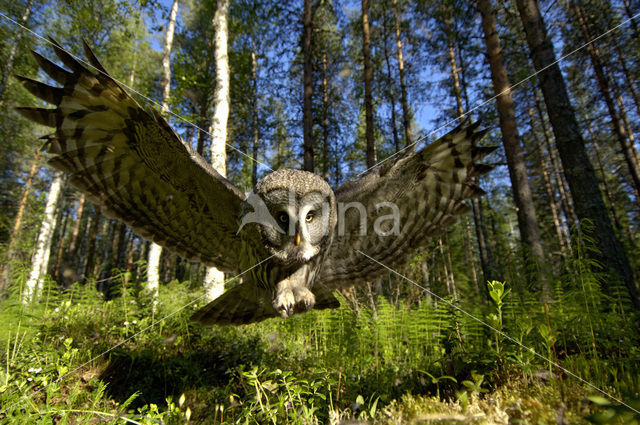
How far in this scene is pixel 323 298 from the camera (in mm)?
2752

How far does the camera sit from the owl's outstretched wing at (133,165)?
2.05 meters

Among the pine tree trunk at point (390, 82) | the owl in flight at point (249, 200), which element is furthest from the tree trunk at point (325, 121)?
the owl in flight at point (249, 200)

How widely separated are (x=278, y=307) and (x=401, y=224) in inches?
66.7

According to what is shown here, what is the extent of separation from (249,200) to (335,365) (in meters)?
1.86

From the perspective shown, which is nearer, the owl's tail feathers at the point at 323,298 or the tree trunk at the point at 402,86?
the owl's tail feathers at the point at 323,298

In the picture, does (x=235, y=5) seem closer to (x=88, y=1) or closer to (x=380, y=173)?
(x=88, y=1)

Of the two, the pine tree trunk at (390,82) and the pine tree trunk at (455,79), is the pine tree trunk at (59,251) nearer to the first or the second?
the pine tree trunk at (390,82)

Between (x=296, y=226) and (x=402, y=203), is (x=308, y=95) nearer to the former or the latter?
(x=402, y=203)

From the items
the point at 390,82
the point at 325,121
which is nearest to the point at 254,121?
the point at 325,121

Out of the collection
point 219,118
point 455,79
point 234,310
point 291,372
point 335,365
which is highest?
point 455,79

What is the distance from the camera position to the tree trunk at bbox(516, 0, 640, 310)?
12.1 ft

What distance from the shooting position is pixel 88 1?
7.18 metres

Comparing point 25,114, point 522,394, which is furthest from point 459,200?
point 25,114

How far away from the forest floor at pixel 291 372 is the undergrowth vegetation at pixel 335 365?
0.05 feet
